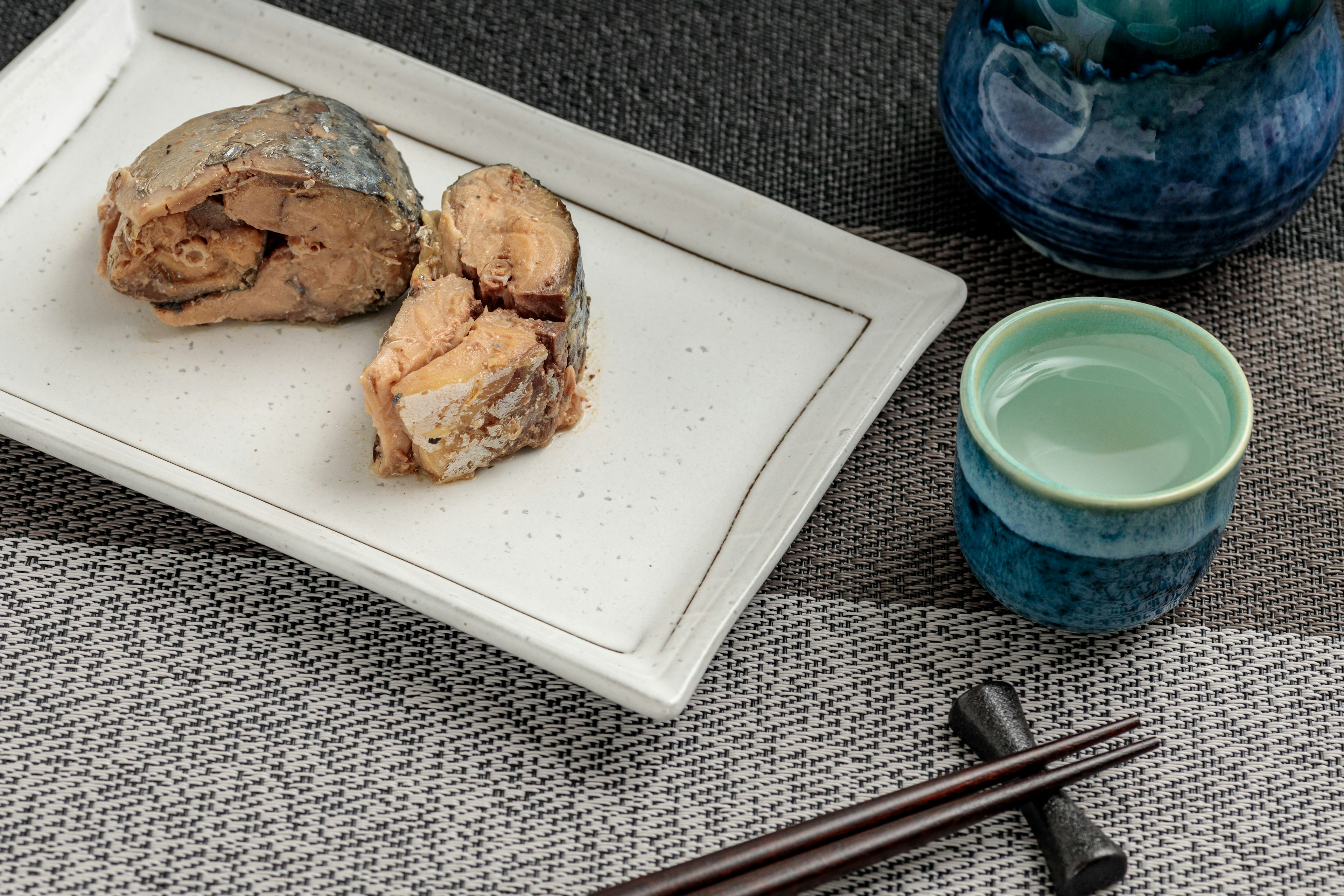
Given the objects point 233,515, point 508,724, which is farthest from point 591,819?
point 233,515

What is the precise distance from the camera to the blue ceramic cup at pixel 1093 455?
1.56 metres

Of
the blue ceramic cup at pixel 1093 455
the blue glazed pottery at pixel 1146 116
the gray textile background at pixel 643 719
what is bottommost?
the gray textile background at pixel 643 719

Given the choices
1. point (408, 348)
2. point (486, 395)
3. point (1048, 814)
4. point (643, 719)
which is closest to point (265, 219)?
point (408, 348)

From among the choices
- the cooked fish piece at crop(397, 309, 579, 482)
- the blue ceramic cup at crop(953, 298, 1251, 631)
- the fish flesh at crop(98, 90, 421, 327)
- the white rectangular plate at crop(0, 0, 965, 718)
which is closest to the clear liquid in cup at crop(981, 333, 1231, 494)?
the blue ceramic cup at crop(953, 298, 1251, 631)

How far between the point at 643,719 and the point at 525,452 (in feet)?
1.34

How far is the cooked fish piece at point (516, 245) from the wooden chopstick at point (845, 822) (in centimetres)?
73

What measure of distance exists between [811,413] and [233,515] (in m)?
0.78

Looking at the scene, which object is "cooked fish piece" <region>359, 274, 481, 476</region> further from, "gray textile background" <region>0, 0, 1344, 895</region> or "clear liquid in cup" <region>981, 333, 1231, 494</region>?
"clear liquid in cup" <region>981, 333, 1231, 494</region>

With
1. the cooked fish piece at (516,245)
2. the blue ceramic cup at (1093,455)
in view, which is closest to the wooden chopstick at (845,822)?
the blue ceramic cup at (1093,455)

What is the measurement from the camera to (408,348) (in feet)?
5.76

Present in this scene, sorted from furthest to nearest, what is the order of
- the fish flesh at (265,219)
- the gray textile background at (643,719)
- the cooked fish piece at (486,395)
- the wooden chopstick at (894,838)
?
the fish flesh at (265,219) → the cooked fish piece at (486,395) → the gray textile background at (643,719) → the wooden chopstick at (894,838)

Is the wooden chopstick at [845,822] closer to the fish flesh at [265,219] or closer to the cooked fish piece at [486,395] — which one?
the cooked fish piece at [486,395]

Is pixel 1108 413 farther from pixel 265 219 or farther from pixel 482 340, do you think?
pixel 265 219

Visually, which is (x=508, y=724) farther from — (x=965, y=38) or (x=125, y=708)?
(x=965, y=38)
